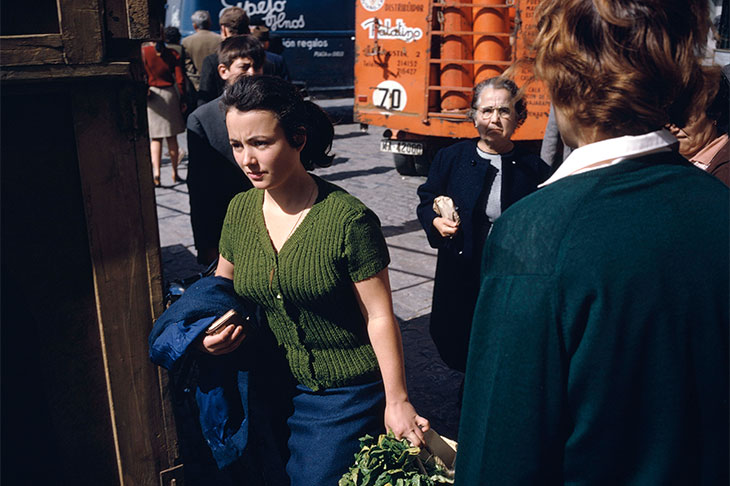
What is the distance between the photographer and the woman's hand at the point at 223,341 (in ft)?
7.19

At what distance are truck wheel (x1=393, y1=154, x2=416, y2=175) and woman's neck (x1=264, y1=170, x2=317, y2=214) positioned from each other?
728cm

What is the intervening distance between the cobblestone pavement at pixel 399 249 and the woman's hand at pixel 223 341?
5.07 feet

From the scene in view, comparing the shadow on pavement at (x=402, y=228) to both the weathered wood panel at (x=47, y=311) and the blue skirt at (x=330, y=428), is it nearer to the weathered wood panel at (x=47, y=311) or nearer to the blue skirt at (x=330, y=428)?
the blue skirt at (x=330, y=428)

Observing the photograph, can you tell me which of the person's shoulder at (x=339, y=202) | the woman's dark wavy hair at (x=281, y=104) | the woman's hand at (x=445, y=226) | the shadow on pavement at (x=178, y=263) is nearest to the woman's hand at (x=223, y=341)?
the person's shoulder at (x=339, y=202)

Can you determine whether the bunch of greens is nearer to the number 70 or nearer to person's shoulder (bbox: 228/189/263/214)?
person's shoulder (bbox: 228/189/263/214)

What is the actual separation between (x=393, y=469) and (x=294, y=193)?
3.23 feet

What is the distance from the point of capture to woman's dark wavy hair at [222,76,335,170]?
2207 mm

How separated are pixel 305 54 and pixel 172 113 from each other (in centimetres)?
674

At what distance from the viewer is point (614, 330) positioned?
103 centimetres

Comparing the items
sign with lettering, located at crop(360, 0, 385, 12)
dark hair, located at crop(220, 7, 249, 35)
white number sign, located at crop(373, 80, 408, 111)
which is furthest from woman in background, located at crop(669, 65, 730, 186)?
sign with lettering, located at crop(360, 0, 385, 12)

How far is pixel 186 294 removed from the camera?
230cm

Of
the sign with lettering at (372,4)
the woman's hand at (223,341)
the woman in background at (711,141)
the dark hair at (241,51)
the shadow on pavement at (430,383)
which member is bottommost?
the shadow on pavement at (430,383)

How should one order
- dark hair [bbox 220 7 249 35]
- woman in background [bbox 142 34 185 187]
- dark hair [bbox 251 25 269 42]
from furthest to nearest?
woman in background [bbox 142 34 185 187], dark hair [bbox 251 25 269 42], dark hair [bbox 220 7 249 35]

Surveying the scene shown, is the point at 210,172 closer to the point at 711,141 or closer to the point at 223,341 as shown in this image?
the point at 223,341
